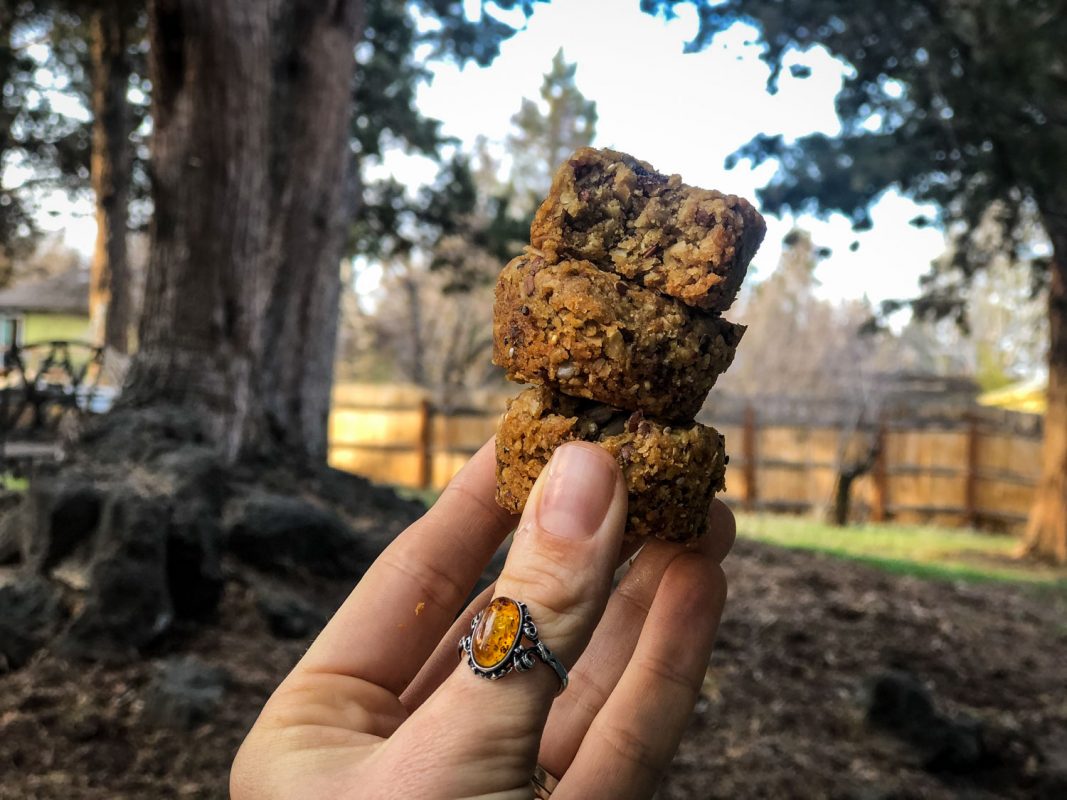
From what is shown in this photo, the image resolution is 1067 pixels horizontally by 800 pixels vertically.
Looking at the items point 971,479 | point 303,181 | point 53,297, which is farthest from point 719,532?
point 53,297

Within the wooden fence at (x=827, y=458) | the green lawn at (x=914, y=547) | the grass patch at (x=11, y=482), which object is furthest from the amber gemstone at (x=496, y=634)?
the wooden fence at (x=827, y=458)

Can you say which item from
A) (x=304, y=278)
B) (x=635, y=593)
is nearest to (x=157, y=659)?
(x=635, y=593)

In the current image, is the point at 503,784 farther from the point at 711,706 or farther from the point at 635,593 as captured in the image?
the point at 711,706

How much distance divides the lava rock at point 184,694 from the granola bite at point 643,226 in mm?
2459

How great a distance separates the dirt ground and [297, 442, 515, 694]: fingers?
1.72 m

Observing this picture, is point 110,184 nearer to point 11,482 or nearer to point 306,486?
point 11,482

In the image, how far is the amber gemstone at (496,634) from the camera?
1.24m

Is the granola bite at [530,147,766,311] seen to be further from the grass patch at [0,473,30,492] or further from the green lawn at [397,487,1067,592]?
the green lawn at [397,487,1067,592]

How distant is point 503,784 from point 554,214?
900 millimetres

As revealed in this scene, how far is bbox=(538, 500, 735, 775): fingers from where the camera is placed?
1835 millimetres

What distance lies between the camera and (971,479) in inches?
565

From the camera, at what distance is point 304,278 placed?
6.93 metres

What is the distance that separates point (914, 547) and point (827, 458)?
12.2ft

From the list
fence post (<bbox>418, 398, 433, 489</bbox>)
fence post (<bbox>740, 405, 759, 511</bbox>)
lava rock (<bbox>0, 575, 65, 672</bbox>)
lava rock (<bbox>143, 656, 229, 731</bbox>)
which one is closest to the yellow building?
fence post (<bbox>418, 398, 433, 489</bbox>)
